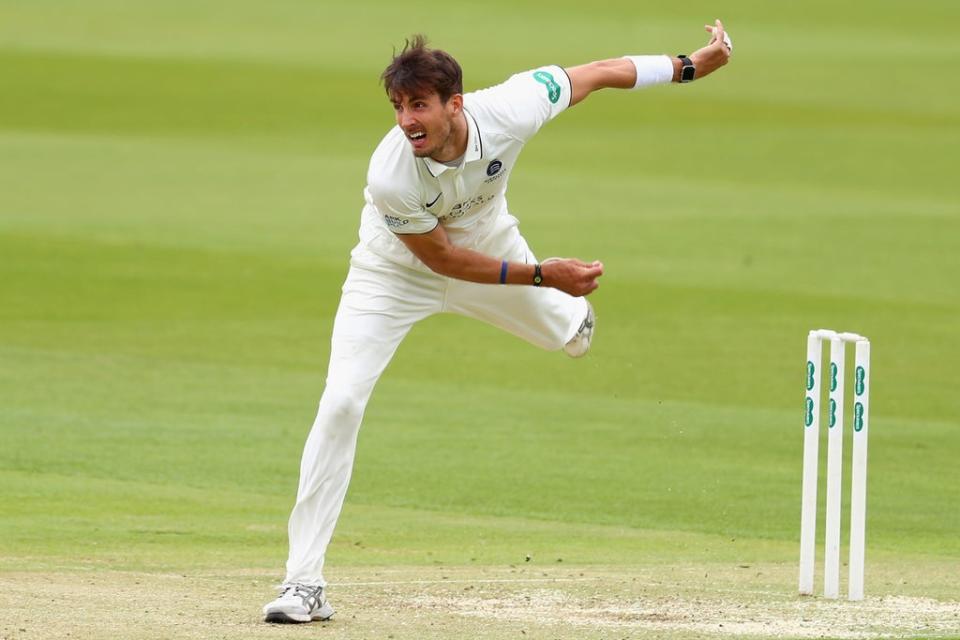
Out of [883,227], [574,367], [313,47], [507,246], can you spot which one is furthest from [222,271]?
[313,47]

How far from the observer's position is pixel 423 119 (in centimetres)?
616

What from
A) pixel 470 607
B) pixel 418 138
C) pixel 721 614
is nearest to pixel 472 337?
pixel 470 607

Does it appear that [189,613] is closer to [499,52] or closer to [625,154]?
[625,154]

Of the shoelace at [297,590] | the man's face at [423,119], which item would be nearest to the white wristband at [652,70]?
the man's face at [423,119]

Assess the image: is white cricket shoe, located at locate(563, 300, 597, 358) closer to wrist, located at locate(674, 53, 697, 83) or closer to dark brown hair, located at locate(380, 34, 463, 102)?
wrist, located at locate(674, 53, 697, 83)

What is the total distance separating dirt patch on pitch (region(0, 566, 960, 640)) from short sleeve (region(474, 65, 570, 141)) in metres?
1.77

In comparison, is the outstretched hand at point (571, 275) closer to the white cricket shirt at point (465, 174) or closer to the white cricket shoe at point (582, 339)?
the white cricket shirt at point (465, 174)

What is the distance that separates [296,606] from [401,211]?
1.41 metres

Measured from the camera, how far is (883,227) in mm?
21062

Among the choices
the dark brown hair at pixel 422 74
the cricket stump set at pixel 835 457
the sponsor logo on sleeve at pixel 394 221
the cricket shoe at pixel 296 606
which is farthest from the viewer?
the cricket stump set at pixel 835 457

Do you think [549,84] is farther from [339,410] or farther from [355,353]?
[339,410]

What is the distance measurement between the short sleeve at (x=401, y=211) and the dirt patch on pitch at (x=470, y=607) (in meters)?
1.40

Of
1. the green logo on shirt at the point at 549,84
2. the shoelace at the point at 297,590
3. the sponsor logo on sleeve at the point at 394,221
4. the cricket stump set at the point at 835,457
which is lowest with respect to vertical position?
the shoelace at the point at 297,590

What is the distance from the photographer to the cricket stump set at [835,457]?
6.70m
